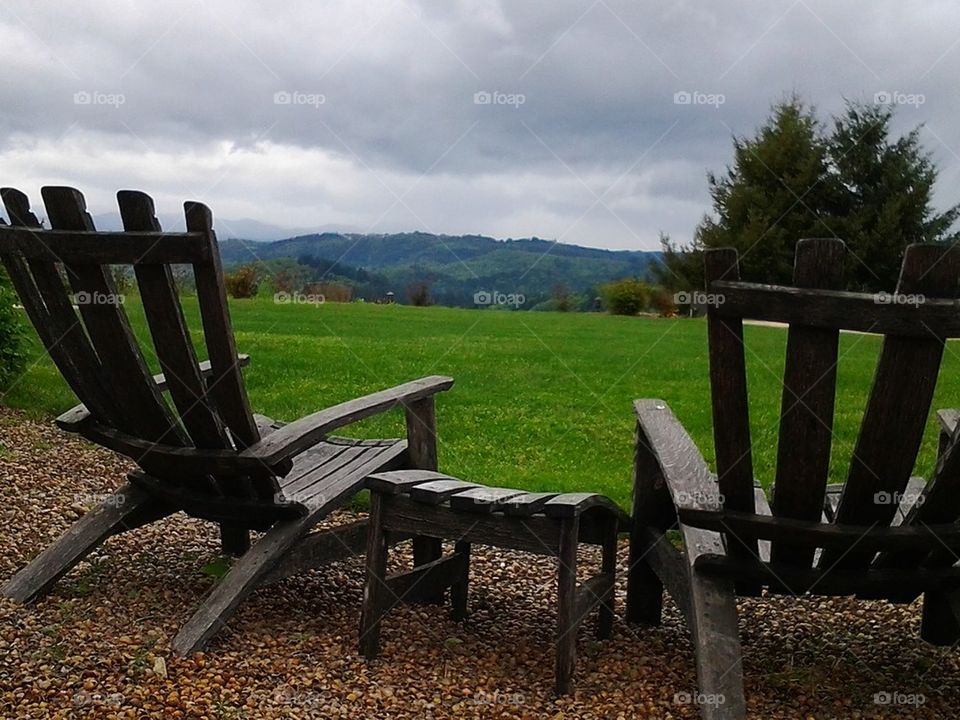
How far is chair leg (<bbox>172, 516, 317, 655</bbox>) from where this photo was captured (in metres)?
3.08

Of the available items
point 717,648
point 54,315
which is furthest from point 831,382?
point 54,315

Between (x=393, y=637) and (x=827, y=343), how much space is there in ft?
5.97

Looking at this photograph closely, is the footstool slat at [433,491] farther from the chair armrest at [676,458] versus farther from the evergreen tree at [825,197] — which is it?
the evergreen tree at [825,197]

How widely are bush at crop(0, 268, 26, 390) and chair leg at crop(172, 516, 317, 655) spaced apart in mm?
4341

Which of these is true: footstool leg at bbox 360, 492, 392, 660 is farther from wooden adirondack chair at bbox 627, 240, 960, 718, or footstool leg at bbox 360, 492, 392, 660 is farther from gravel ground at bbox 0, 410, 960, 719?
wooden adirondack chair at bbox 627, 240, 960, 718

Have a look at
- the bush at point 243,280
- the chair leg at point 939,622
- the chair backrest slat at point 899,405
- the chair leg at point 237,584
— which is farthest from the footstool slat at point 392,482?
the bush at point 243,280

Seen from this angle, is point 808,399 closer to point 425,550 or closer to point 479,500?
point 479,500

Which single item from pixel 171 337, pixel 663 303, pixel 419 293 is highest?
pixel 171 337

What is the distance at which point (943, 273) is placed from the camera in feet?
7.32

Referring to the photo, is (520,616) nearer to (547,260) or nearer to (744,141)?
(547,260)

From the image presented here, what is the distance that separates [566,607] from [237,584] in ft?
3.50

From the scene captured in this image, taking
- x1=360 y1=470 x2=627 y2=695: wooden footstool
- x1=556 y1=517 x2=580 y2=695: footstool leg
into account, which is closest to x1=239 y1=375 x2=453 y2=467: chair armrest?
x1=360 y1=470 x2=627 y2=695: wooden footstool

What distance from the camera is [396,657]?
3.22m

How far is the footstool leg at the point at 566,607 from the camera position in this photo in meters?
2.94
